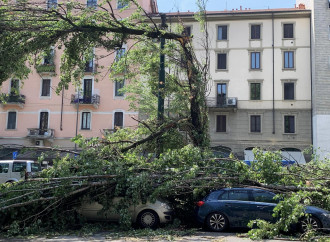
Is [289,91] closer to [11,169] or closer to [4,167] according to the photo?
[11,169]

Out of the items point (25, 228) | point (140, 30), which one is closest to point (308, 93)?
point (140, 30)

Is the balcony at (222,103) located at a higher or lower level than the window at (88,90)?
lower

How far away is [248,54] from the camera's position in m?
31.4

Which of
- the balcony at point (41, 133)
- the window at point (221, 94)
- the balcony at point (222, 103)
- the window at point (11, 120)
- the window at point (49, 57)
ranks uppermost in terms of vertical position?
the window at point (221, 94)

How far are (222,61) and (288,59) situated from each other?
5838 millimetres

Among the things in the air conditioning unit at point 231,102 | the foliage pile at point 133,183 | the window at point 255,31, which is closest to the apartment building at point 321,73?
the window at point 255,31

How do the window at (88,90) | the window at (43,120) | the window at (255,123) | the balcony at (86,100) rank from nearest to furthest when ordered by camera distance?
1. the window at (255,123)
2. the window at (88,90)
3. the balcony at (86,100)
4. the window at (43,120)

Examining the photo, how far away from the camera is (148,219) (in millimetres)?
9555

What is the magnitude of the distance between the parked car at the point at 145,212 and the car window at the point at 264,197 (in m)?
2.36

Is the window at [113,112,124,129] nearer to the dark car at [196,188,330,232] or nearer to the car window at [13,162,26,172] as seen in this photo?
the car window at [13,162,26,172]

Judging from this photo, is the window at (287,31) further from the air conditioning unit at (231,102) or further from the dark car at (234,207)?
the dark car at (234,207)

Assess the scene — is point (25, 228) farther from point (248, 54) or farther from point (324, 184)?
point (248, 54)

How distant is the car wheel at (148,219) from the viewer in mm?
9500

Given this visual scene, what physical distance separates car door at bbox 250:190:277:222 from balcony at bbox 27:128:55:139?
26.2 metres
